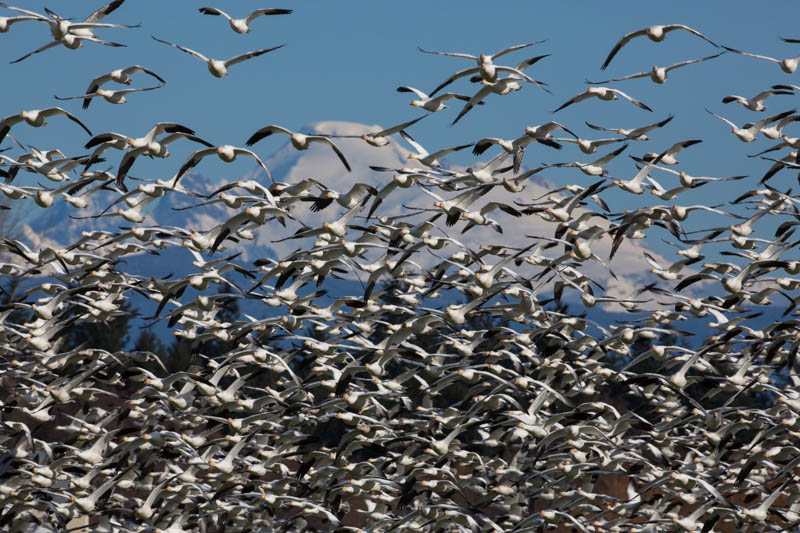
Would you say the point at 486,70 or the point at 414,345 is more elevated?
the point at 486,70

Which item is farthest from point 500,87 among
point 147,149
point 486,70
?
point 147,149

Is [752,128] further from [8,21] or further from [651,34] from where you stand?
[8,21]

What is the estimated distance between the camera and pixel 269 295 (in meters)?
30.1

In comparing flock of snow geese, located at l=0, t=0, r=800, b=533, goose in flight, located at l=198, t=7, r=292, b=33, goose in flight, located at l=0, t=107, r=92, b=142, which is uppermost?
goose in flight, located at l=198, t=7, r=292, b=33

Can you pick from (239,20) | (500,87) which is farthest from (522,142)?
(239,20)

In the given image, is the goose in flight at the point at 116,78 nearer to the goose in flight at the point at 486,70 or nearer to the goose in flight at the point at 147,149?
the goose in flight at the point at 147,149

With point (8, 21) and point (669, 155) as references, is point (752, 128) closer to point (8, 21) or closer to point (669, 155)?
point (669, 155)

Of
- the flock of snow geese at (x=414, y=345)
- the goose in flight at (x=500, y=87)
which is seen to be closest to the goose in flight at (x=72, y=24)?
the flock of snow geese at (x=414, y=345)

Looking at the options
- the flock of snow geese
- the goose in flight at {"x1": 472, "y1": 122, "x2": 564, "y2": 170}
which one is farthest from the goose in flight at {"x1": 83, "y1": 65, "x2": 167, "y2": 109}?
the goose in flight at {"x1": 472, "y1": 122, "x2": 564, "y2": 170}

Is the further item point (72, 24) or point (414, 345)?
point (414, 345)

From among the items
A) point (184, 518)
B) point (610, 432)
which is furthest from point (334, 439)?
point (610, 432)

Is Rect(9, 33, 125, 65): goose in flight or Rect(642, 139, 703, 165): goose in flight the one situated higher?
Rect(9, 33, 125, 65): goose in flight

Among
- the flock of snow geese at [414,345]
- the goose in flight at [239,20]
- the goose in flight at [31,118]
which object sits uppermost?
the goose in flight at [239,20]

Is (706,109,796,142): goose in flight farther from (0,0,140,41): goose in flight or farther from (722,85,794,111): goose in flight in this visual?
(0,0,140,41): goose in flight
